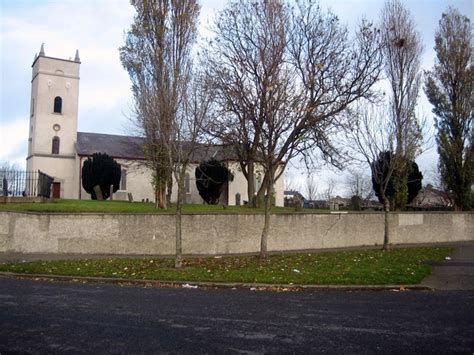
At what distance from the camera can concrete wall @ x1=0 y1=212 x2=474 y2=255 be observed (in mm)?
17844

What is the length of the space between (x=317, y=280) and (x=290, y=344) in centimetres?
592

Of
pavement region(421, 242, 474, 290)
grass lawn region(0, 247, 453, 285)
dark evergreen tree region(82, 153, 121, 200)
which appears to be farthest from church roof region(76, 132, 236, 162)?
pavement region(421, 242, 474, 290)

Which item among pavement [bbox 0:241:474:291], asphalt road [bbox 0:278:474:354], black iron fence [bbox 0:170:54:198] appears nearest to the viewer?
asphalt road [bbox 0:278:474:354]

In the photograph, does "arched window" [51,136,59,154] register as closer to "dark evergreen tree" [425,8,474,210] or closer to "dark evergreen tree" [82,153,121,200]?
"dark evergreen tree" [82,153,121,200]

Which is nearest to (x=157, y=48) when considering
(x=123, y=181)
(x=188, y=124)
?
(x=188, y=124)

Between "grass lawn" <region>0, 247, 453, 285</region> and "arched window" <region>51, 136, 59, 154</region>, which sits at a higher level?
"arched window" <region>51, 136, 59, 154</region>

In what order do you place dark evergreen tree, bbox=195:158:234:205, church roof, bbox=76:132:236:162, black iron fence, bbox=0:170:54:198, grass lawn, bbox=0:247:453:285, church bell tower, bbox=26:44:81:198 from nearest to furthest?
grass lawn, bbox=0:247:453:285, black iron fence, bbox=0:170:54:198, dark evergreen tree, bbox=195:158:234:205, church roof, bbox=76:132:236:162, church bell tower, bbox=26:44:81:198

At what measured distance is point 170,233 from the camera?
18781 mm

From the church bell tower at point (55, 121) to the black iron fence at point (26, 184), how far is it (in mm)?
21475

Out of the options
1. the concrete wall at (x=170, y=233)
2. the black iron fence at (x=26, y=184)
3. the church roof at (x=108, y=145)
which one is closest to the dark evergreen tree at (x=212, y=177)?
the church roof at (x=108, y=145)

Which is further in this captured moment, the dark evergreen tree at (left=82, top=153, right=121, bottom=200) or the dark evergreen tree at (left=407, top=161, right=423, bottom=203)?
the dark evergreen tree at (left=82, top=153, right=121, bottom=200)

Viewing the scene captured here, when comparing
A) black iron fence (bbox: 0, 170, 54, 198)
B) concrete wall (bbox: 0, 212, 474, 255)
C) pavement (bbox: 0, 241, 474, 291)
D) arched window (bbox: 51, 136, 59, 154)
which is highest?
arched window (bbox: 51, 136, 59, 154)

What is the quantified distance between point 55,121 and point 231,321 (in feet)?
158

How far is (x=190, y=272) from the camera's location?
1346 cm
